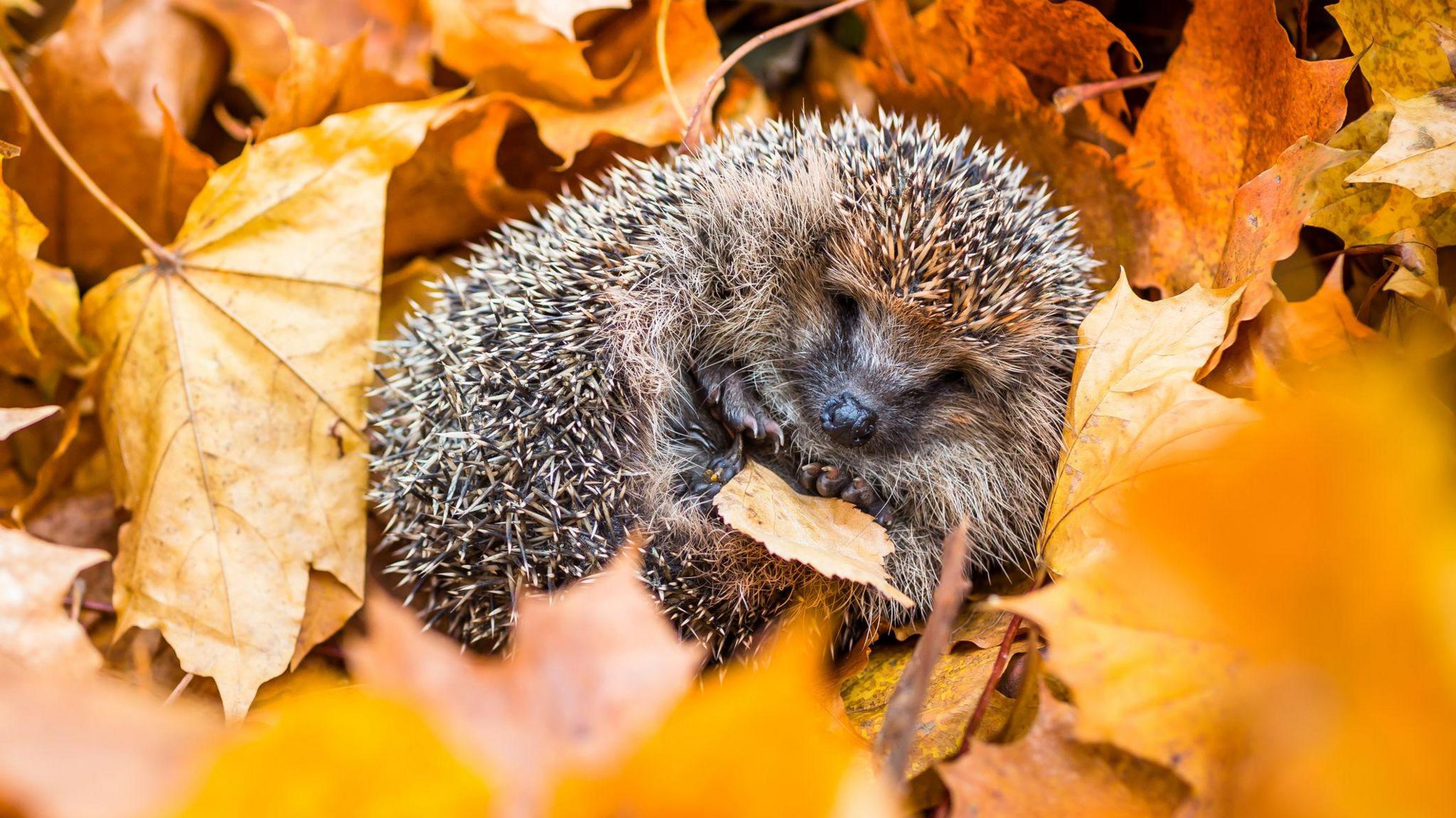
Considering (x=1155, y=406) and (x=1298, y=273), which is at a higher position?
(x=1155, y=406)

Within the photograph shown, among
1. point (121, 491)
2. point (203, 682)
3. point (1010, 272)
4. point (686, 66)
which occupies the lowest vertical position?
point (203, 682)

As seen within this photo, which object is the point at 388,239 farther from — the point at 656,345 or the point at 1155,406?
the point at 1155,406

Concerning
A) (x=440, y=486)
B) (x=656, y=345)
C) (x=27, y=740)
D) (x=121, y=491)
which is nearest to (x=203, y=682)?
(x=121, y=491)

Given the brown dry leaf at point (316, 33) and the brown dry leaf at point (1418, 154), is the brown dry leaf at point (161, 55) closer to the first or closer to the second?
the brown dry leaf at point (316, 33)

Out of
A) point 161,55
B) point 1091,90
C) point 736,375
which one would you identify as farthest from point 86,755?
point 161,55

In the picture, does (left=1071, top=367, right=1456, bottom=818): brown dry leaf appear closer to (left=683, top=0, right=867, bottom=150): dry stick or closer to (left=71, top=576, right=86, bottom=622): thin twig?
(left=683, top=0, right=867, bottom=150): dry stick

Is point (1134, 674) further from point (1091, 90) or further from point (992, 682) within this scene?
point (1091, 90)

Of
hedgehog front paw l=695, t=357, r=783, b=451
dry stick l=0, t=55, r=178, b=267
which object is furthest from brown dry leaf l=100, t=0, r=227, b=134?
hedgehog front paw l=695, t=357, r=783, b=451

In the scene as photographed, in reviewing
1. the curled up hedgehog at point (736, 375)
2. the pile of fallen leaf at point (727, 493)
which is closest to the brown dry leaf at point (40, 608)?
the pile of fallen leaf at point (727, 493)
